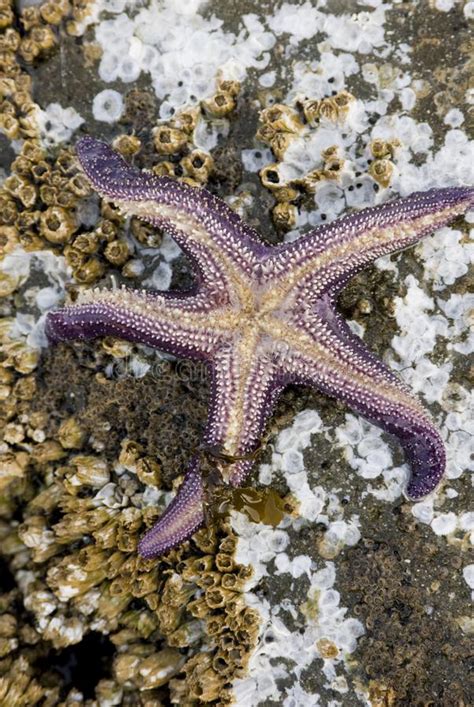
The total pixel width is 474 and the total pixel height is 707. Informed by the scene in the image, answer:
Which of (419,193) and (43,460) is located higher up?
(419,193)

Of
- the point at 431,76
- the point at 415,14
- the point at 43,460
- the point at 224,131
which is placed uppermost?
the point at 415,14

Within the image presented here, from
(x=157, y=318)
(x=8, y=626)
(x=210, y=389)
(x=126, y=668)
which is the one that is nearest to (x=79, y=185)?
(x=157, y=318)

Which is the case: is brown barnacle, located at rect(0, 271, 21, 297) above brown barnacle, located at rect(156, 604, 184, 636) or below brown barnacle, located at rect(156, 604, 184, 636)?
above

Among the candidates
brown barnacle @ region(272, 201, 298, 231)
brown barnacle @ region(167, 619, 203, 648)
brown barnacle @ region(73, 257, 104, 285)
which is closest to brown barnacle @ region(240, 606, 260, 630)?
brown barnacle @ region(167, 619, 203, 648)

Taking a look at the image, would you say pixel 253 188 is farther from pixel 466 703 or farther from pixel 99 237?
pixel 466 703

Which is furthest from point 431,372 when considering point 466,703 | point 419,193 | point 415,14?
point 415,14

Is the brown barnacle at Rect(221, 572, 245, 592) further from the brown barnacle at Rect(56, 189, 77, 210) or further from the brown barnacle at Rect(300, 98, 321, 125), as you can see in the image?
the brown barnacle at Rect(300, 98, 321, 125)

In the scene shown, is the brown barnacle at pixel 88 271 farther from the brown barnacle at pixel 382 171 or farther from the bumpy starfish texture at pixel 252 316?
the brown barnacle at pixel 382 171
